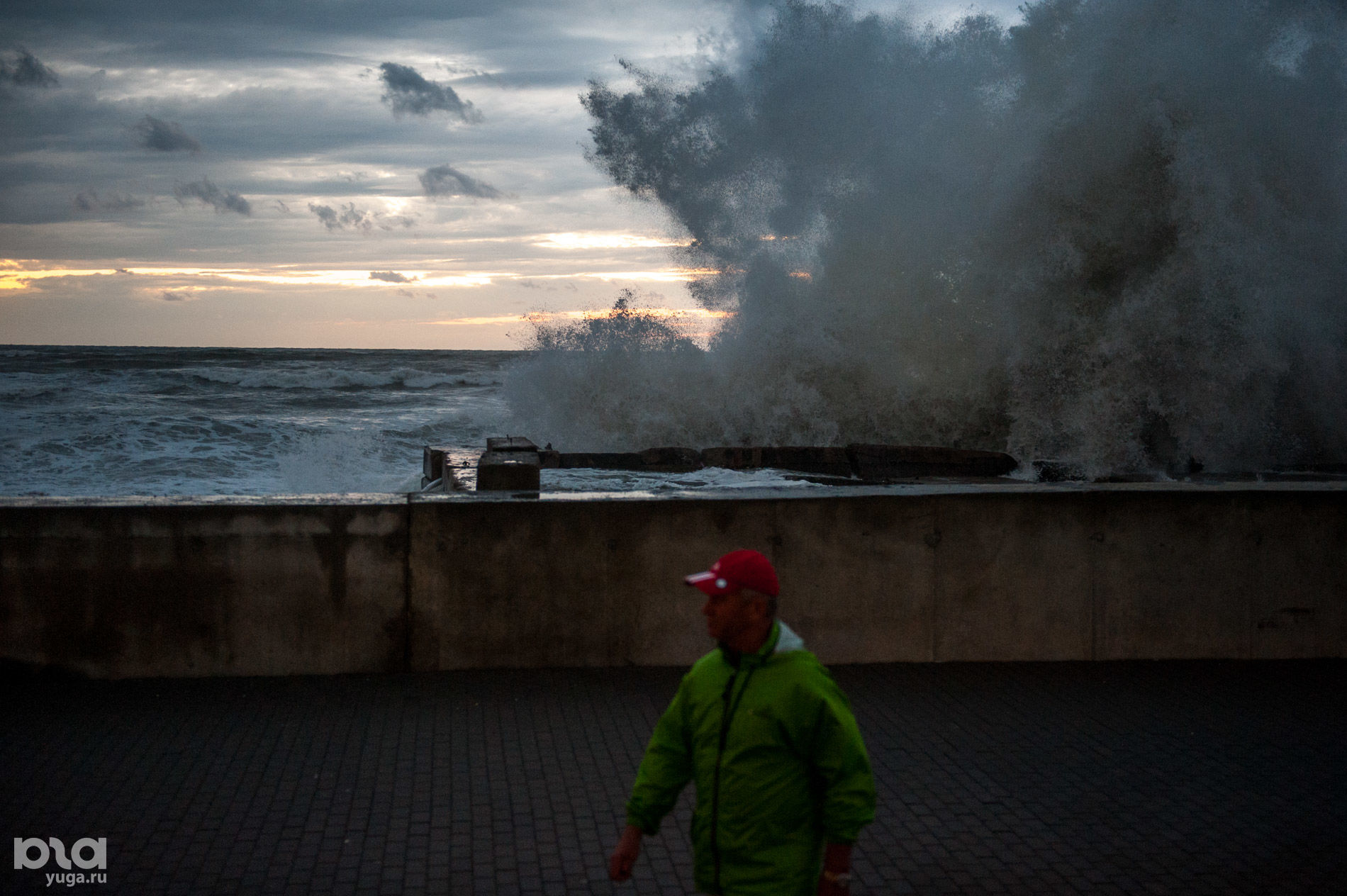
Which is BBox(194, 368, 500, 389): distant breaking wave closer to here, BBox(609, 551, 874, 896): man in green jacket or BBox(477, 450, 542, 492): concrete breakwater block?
BBox(477, 450, 542, 492): concrete breakwater block

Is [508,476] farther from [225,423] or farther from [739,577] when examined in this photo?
[225,423]

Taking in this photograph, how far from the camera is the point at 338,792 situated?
13.7ft

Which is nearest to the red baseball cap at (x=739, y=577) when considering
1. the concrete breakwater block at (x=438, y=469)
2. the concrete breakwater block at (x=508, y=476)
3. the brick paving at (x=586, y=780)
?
the brick paving at (x=586, y=780)

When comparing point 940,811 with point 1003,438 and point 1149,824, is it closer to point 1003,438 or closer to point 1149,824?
point 1149,824

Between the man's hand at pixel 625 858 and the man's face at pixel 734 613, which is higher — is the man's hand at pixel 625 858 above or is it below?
below

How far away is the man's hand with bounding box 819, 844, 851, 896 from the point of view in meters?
2.30

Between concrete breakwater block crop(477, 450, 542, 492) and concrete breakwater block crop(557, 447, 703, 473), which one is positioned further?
concrete breakwater block crop(557, 447, 703, 473)

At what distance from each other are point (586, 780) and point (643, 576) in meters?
1.69

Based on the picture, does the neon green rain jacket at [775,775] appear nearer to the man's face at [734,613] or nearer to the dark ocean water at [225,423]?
the man's face at [734,613]

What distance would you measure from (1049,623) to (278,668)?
4.33 m
